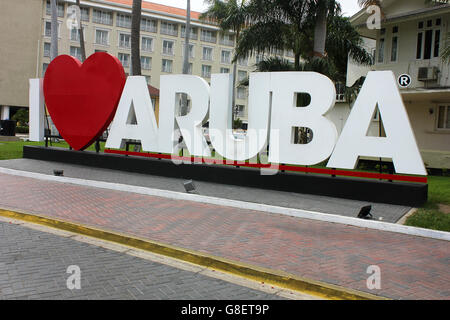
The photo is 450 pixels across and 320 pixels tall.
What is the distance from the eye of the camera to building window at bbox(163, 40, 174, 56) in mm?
63859

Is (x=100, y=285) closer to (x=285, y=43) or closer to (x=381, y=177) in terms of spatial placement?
(x=381, y=177)

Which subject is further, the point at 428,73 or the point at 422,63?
the point at 422,63

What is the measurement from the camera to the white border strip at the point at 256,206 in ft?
25.5

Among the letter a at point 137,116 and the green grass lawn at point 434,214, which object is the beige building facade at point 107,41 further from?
the green grass lawn at point 434,214

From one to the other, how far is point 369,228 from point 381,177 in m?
2.86

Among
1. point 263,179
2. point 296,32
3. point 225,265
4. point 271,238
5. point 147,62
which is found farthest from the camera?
point 147,62

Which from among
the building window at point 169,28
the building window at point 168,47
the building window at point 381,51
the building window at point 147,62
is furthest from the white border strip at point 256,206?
the building window at point 169,28

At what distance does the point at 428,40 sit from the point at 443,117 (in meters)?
3.56

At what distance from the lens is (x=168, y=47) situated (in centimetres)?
6431

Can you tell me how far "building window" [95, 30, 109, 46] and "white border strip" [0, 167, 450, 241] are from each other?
51.4 m

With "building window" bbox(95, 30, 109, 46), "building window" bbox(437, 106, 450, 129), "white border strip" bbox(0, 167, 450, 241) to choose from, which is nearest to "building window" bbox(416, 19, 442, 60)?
"building window" bbox(437, 106, 450, 129)

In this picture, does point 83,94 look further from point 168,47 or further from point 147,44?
point 168,47

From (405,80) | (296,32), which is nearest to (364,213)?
(405,80)

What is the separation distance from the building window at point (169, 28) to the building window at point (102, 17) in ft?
24.7
